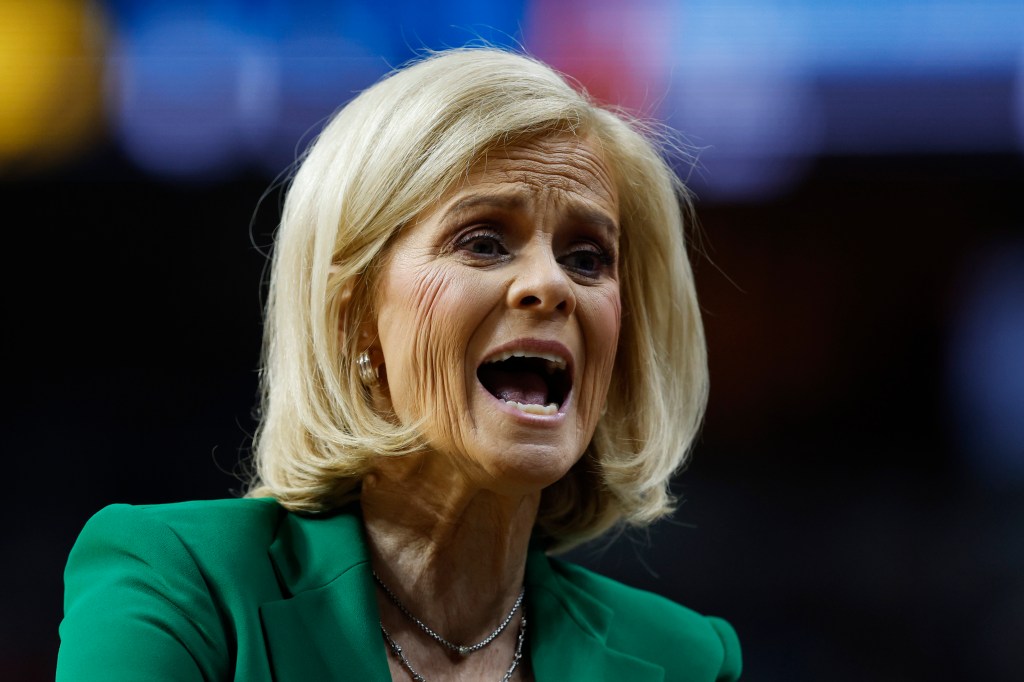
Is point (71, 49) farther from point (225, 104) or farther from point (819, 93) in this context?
point (819, 93)

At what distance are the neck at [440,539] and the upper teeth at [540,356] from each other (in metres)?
0.21

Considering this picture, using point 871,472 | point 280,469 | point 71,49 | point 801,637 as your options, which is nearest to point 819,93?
point 871,472

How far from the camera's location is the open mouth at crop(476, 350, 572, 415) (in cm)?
194

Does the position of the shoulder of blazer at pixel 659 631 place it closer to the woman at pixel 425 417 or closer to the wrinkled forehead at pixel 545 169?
the woman at pixel 425 417

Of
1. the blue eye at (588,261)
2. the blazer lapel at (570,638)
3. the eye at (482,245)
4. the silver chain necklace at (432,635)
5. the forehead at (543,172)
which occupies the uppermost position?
the forehead at (543,172)

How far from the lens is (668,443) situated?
234 centimetres

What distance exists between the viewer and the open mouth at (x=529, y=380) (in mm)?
1944

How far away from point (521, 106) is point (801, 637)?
3.42 meters

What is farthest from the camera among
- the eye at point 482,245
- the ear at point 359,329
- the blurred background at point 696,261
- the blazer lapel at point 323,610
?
the blurred background at point 696,261

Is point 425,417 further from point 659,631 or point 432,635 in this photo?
point 659,631

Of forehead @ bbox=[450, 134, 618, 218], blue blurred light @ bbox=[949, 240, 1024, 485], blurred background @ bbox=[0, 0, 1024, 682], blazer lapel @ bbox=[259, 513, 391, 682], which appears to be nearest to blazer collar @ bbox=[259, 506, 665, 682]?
blazer lapel @ bbox=[259, 513, 391, 682]

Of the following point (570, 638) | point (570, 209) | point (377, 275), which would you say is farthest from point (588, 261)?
point (570, 638)

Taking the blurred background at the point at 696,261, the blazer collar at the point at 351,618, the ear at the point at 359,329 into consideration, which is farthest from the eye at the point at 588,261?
the blurred background at the point at 696,261

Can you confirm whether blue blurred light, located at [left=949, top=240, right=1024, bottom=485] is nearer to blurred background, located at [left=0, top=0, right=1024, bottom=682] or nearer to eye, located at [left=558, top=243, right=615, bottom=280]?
blurred background, located at [left=0, top=0, right=1024, bottom=682]
